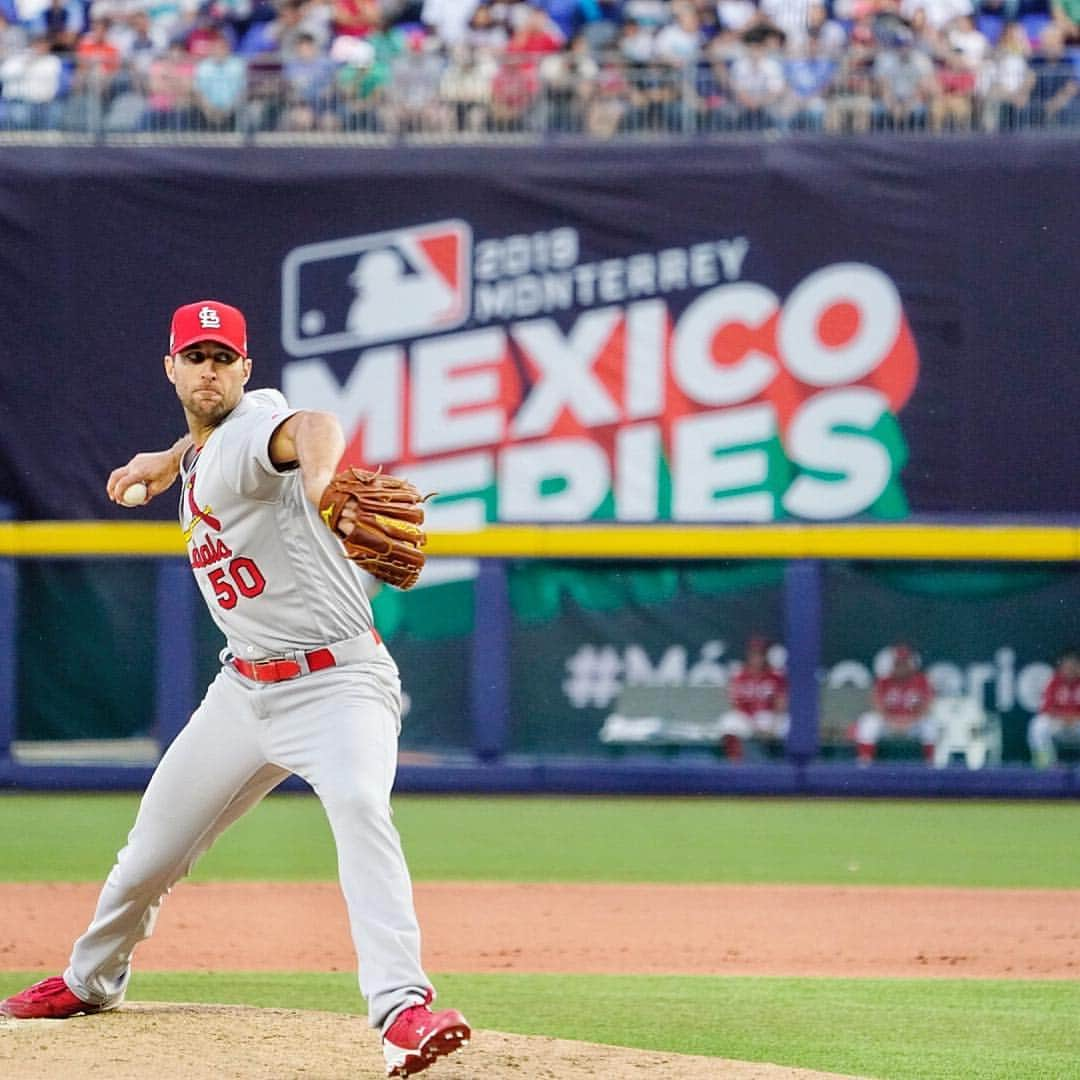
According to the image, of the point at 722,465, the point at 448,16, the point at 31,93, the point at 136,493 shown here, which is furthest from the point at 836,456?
the point at 136,493

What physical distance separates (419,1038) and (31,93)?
1006 centimetres

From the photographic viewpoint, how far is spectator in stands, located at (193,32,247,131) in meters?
12.3

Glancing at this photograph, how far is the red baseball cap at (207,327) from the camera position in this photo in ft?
A: 13.0

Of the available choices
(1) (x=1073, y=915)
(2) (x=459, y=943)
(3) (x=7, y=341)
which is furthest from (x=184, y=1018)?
(3) (x=7, y=341)

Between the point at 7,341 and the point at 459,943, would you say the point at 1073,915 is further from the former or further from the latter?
the point at 7,341

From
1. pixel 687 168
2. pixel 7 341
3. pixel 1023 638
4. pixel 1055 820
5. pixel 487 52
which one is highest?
pixel 487 52

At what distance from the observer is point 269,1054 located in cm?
402

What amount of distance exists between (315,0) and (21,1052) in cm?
1054

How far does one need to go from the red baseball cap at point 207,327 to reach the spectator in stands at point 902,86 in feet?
29.6

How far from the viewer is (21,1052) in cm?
398

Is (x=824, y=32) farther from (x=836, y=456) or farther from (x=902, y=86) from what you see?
(x=836, y=456)

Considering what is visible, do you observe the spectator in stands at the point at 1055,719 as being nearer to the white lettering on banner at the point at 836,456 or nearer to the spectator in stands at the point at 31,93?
the white lettering on banner at the point at 836,456

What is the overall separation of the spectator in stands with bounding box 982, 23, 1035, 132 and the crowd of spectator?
0.01 metres

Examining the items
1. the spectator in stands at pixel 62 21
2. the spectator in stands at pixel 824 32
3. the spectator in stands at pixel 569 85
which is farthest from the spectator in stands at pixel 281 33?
→ the spectator in stands at pixel 824 32
